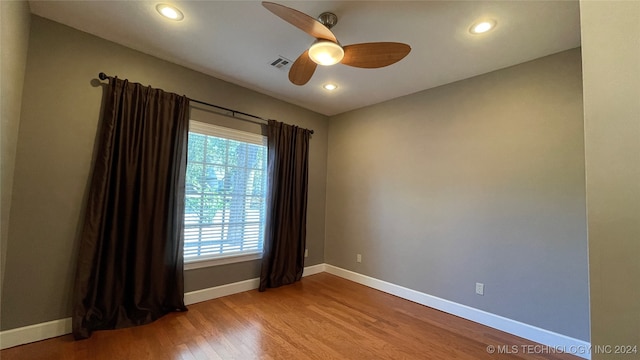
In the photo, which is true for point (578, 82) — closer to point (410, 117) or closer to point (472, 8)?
point (472, 8)

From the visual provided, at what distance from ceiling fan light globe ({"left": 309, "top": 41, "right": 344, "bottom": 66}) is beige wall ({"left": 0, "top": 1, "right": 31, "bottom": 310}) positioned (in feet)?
5.97

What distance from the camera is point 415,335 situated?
7.99 ft

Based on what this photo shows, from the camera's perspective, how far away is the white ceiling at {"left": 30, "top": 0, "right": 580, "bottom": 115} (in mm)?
1951

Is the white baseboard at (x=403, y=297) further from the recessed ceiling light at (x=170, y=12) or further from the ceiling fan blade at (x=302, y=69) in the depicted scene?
the recessed ceiling light at (x=170, y=12)

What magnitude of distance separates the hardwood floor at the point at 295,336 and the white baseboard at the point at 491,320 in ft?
0.27

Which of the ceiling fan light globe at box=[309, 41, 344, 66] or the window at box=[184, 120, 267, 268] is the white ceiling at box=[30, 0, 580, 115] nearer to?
the ceiling fan light globe at box=[309, 41, 344, 66]

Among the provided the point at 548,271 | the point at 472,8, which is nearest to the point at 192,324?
the point at 548,271

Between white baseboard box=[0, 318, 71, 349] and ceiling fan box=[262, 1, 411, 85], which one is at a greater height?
ceiling fan box=[262, 1, 411, 85]

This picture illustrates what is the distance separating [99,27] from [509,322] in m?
→ 4.72

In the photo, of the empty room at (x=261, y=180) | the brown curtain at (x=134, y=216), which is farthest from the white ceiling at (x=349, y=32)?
the brown curtain at (x=134, y=216)

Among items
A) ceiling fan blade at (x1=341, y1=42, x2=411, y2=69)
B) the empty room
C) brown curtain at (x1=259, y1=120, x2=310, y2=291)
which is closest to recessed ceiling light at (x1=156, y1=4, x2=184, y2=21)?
the empty room

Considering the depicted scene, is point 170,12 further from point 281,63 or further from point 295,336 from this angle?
point 295,336

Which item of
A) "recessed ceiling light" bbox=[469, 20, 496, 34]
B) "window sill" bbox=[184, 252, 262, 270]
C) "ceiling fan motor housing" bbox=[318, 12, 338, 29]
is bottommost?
"window sill" bbox=[184, 252, 262, 270]

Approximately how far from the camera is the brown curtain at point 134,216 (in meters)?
2.27
